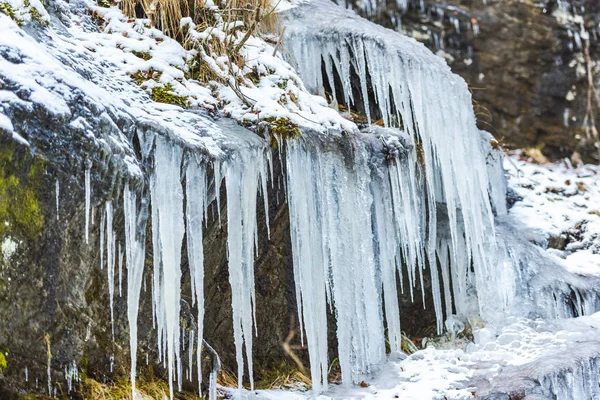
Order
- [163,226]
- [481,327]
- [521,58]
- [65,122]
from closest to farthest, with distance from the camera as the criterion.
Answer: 1. [65,122]
2. [163,226]
3. [481,327]
4. [521,58]

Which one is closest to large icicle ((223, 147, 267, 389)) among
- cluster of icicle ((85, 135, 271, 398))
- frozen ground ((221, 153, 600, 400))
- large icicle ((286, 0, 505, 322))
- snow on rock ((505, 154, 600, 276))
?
cluster of icicle ((85, 135, 271, 398))

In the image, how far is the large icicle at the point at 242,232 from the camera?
3752 millimetres

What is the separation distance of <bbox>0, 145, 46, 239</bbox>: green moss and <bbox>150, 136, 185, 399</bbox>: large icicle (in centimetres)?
57

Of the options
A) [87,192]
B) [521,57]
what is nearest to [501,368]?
[87,192]

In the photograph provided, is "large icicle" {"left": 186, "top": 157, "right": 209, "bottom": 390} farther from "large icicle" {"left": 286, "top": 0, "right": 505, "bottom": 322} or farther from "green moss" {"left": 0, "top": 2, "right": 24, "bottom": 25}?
"large icicle" {"left": 286, "top": 0, "right": 505, "bottom": 322}

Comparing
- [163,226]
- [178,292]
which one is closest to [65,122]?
[163,226]

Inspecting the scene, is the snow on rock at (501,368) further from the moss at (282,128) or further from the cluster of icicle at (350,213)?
the moss at (282,128)

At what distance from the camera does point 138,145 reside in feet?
11.9

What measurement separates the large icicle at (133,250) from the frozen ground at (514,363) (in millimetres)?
966

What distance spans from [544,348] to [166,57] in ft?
10.1

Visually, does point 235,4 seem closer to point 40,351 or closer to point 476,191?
point 476,191

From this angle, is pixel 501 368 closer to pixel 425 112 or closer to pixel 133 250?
pixel 425 112

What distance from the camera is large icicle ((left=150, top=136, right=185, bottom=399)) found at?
3.51m

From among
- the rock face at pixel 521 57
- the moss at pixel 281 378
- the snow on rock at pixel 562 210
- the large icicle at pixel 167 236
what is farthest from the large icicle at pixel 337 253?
the rock face at pixel 521 57
